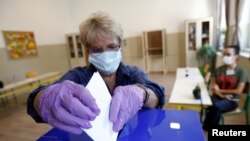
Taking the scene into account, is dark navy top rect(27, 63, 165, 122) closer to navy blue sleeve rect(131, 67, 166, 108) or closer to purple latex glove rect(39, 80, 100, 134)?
navy blue sleeve rect(131, 67, 166, 108)

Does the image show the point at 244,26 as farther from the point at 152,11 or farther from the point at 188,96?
A: the point at 152,11

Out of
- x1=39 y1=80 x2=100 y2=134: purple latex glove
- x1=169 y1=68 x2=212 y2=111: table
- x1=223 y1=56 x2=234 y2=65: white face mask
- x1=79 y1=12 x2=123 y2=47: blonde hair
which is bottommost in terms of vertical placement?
x1=169 y1=68 x2=212 y2=111: table

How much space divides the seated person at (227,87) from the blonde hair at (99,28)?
1698mm

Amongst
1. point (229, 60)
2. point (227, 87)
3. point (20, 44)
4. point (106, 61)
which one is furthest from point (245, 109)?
point (20, 44)

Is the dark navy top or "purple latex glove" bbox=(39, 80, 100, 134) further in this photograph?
the dark navy top

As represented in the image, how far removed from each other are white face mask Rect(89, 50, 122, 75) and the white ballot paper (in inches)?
19.7

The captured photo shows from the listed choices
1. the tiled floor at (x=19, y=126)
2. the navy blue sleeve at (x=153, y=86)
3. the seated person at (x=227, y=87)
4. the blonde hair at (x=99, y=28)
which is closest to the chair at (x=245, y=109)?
the seated person at (x=227, y=87)

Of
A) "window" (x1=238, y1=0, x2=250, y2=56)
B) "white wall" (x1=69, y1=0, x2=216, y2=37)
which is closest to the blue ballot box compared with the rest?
"window" (x1=238, y1=0, x2=250, y2=56)

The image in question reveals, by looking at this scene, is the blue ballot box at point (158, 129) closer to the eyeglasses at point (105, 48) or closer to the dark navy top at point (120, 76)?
the dark navy top at point (120, 76)

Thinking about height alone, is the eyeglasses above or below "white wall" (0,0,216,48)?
below

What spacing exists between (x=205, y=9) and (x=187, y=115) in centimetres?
600

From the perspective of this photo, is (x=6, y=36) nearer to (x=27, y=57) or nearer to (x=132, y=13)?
(x=27, y=57)

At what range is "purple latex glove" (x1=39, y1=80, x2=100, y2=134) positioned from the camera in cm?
47

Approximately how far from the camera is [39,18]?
5676 millimetres
